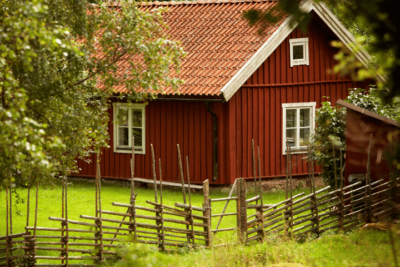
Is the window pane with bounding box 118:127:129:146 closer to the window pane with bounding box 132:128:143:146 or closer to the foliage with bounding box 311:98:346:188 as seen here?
the window pane with bounding box 132:128:143:146

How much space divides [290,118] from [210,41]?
3330 mm

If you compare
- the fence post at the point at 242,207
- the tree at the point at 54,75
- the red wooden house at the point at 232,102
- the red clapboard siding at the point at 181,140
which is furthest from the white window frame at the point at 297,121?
the tree at the point at 54,75

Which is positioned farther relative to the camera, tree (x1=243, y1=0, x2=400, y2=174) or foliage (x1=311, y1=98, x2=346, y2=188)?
foliage (x1=311, y1=98, x2=346, y2=188)

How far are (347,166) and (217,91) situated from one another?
3.97 m

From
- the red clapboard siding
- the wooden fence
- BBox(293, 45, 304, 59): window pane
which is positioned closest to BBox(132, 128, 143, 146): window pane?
the red clapboard siding

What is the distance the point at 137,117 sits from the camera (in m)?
16.2

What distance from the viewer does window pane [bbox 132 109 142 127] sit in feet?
52.7

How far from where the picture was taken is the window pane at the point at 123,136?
16.5 m

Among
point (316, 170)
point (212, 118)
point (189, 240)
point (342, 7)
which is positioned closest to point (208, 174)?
point (212, 118)

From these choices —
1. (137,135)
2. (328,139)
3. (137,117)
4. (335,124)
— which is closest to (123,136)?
(137,135)

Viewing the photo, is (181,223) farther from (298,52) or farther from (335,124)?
(298,52)

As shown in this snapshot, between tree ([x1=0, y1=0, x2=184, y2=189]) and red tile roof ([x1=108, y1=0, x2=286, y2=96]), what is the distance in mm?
4771

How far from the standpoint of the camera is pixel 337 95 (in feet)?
55.5

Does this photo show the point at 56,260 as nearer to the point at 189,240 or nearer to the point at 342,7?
the point at 189,240
